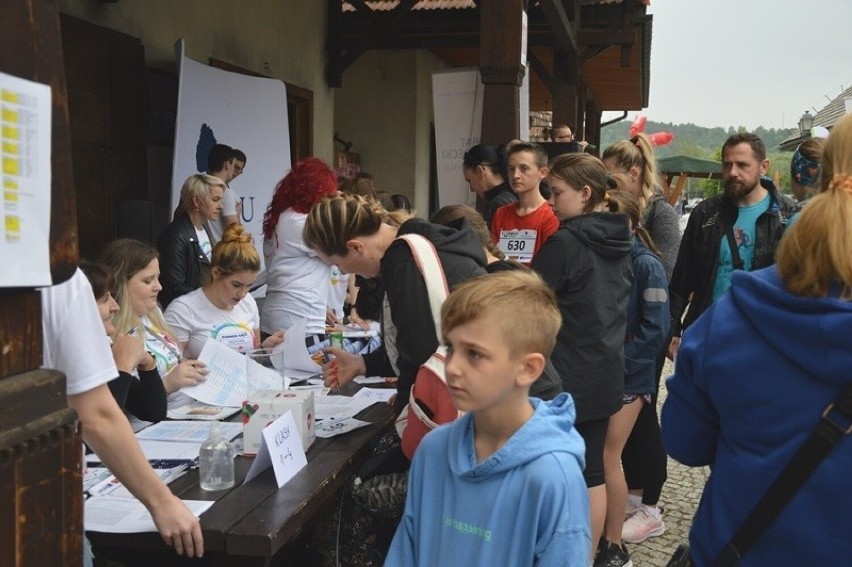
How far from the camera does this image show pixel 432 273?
229 cm

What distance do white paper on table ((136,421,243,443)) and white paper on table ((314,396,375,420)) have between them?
1.09ft

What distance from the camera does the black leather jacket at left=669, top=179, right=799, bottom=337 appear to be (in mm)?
3975

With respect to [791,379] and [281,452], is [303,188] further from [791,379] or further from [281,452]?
[791,379]

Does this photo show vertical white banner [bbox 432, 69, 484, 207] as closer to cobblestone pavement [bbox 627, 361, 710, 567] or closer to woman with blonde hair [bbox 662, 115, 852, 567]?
cobblestone pavement [bbox 627, 361, 710, 567]

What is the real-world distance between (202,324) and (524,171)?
1813 millimetres

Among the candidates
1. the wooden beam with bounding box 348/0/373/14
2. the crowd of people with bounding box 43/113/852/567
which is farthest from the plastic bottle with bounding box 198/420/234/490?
the wooden beam with bounding box 348/0/373/14

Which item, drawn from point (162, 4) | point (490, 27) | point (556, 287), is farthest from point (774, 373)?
point (162, 4)

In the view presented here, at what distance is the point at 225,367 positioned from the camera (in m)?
3.29

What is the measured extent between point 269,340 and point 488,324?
231 cm

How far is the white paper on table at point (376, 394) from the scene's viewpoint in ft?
10.7

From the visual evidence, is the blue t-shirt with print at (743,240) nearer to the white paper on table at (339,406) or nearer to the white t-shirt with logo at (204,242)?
the white paper on table at (339,406)

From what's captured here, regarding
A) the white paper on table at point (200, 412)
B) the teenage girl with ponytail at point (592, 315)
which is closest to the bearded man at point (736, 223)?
the teenage girl with ponytail at point (592, 315)

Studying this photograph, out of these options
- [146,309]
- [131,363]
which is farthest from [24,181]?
[146,309]

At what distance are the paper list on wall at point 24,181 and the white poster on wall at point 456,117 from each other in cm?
456
